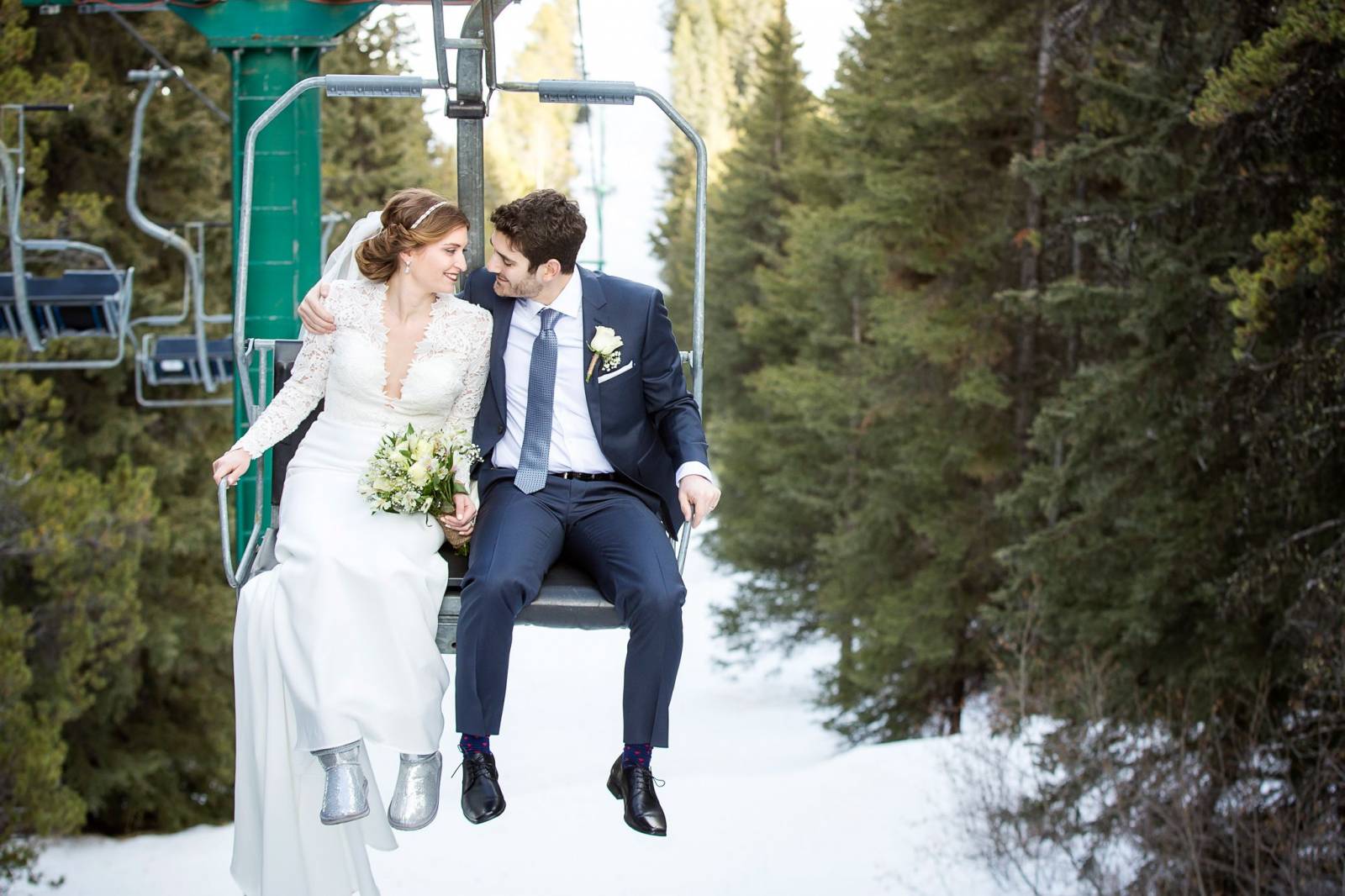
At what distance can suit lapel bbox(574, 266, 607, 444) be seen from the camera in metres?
4.25

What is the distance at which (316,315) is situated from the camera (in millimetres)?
4250

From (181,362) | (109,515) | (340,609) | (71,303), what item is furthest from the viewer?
(109,515)

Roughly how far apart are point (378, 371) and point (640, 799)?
1394 millimetres

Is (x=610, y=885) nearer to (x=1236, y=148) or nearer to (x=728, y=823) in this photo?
(x=728, y=823)

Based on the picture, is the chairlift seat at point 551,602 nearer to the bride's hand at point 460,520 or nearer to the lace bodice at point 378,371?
the bride's hand at point 460,520

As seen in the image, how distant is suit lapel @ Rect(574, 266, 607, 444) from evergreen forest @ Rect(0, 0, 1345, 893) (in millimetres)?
5024

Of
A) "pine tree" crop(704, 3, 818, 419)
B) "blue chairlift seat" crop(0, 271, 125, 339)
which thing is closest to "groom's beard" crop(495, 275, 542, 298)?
"blue chairlift seat" crop(0, 271, 125, 339)


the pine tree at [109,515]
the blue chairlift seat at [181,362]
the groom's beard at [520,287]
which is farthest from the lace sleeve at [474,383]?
the pine tree at [109,515]

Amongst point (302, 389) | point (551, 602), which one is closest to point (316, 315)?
point (302, 389)

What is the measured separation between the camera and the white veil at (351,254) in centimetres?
443

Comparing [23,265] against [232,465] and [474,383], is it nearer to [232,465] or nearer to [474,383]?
[474,383]

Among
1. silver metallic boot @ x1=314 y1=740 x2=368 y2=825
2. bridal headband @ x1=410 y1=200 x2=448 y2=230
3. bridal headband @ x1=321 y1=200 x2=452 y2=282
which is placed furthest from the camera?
bridal headband @ x1=321 y1=200 x2=452 y2=282

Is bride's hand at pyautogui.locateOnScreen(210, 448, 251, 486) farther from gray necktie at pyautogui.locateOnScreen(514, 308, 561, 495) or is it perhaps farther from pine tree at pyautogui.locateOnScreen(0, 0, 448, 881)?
pine tree at pyautogui.locateOnScreen(0, 0, 448, 881)

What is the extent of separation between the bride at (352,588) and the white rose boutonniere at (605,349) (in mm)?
306
